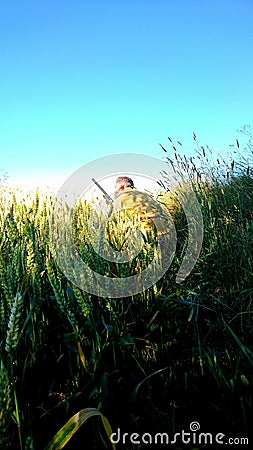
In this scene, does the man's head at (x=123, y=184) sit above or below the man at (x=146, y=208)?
above

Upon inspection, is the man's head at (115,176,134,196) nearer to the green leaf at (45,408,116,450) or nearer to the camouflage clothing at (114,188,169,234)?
the camouflage clothing at (114,188,169,234)

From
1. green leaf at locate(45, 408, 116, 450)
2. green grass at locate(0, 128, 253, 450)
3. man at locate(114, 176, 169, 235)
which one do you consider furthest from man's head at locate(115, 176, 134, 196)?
green leaf at locate(45, 408, 116, 450)

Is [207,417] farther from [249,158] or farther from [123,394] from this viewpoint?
[249,158]

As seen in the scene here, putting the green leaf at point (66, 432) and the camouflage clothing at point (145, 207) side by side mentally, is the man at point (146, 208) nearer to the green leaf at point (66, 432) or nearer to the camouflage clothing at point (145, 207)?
the camouflage clothing at point (145, 207)

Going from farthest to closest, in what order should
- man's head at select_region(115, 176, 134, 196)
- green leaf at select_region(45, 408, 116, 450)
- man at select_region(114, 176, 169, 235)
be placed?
man's head at select_region(115, 176, 134, 196) → man at select_region(114, 176, 169, 235) → green leaf at select_region(45, 408, 116, 450)

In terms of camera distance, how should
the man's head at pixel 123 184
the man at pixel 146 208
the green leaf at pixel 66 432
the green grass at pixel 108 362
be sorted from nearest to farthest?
the green leaf at pixel 66 432
the green grass at pixel 108 362
the man at pixel 146 208
the man's head at pixel 123 184

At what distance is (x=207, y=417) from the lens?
38.6 inches

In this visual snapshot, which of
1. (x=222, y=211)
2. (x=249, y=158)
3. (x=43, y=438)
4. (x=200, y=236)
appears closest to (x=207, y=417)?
(x=43, y=438)

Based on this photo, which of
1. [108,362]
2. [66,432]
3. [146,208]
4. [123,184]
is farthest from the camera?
[123,184]

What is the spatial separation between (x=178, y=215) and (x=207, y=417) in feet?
7.26

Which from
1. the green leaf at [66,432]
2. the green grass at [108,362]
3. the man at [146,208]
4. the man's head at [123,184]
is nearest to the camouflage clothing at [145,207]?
the man at [146,208]

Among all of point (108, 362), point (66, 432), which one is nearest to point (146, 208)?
point (108, 362)

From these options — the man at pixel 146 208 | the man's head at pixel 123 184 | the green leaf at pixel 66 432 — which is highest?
the man's head at pixel 123 184

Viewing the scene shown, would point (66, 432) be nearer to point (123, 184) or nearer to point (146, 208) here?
point (146, 208)
